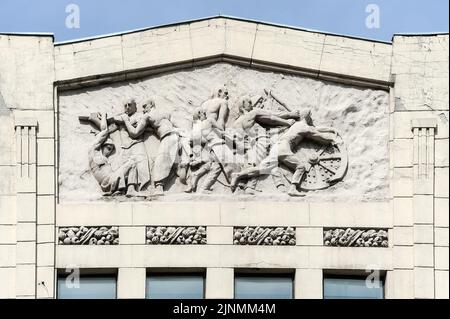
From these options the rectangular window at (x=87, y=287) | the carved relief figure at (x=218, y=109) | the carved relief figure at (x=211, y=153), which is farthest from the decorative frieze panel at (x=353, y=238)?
the rectangular window at (x=87, y=287)

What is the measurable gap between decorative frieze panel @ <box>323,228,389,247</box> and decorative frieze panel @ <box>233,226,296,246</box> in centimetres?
65

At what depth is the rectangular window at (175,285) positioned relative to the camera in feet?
152

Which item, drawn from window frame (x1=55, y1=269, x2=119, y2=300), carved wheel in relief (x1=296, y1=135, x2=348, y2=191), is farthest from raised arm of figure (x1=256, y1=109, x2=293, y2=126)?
window frame (x1=55, y1=269, x2=119, y2=300)

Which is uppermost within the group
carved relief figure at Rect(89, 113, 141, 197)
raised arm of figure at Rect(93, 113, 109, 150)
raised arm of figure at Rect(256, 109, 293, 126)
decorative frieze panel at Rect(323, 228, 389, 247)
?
raised arm of figure at Rect(256, 109, 293, 126)

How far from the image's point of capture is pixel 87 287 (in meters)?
46.3

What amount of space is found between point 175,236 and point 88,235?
1.55 meters

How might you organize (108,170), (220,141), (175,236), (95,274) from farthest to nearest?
(220,141)
(108,170)
(95,274)
(175,236)

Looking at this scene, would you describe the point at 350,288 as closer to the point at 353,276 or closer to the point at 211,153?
Answer: the point at 353,276

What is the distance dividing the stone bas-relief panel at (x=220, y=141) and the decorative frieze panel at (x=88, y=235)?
63 cm

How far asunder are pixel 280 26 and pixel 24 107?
493cm

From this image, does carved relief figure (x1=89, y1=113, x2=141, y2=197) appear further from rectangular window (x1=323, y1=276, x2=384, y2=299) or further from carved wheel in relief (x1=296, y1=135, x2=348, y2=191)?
rectangular window (x1=323, y1=276, x2=384, y2=299)

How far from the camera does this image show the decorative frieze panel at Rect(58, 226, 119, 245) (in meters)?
46.1

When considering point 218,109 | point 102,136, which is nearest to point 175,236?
point 102,136

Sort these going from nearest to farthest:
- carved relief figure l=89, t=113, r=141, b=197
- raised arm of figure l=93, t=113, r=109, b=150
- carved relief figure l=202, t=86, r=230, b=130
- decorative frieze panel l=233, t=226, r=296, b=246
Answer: decorative frieze panel l=233, t=226, r=296, b=246
carved relief figure l=89, t=113, r=141, b=197
raised arm of figure l=93, t=113, r=109, b=150
carved relief figure l=202, t=86, r=230, b=130
